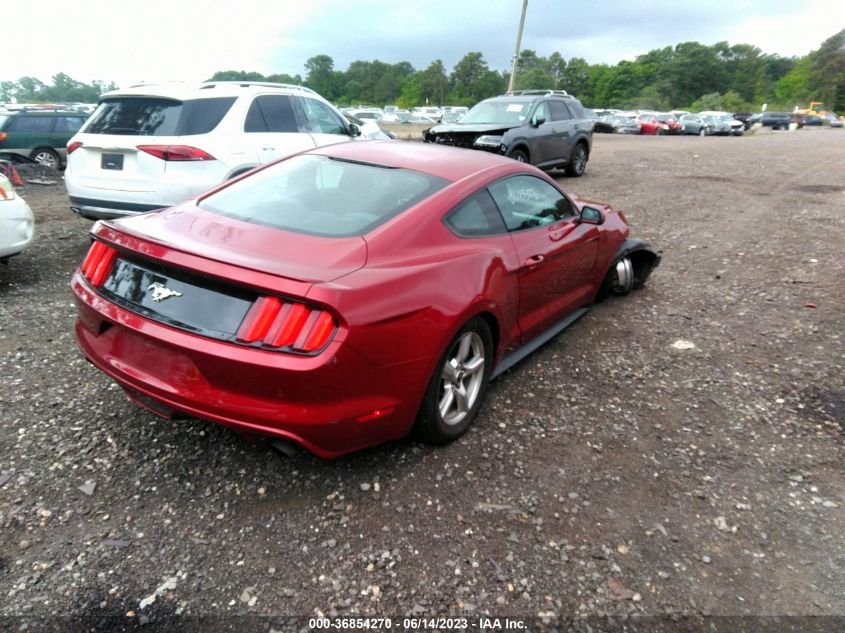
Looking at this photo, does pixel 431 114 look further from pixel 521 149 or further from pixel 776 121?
pixel 521 149

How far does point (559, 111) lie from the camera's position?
12.4 metres

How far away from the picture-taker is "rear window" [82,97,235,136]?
5848mm

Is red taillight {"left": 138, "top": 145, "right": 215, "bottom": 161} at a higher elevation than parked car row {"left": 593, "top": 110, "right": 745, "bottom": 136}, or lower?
higher

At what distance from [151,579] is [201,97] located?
5.17m

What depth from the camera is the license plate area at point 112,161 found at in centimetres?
579

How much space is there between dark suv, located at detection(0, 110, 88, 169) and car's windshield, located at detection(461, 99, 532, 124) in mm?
9180

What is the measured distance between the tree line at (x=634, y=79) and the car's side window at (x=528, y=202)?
99.4 metres

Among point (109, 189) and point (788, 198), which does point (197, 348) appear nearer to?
point (109, 189)

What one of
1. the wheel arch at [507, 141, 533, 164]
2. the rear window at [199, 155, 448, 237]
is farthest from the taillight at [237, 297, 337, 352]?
the wheel arch at [507, 141, 533, 164]

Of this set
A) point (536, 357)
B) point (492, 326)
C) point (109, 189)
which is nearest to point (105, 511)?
point (492, 326)

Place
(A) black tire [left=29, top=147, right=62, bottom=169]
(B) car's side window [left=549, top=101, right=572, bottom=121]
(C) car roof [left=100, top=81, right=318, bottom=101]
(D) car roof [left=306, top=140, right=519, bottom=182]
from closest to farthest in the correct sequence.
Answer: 1. (D) car roof [left=306, top=140, right=519, bottom=182]
2. (C) car roof [left=100, top=81, right=318, bottom=101]
3. (B) car's side window [left=549, top=101, right=572, bottom=121]
4. (A) black tire [left=29, top=147, right=62, bottom=169]

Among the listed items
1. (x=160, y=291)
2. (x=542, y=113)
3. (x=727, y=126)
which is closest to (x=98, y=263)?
(x=160, y=291)

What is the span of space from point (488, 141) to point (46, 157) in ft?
33.4

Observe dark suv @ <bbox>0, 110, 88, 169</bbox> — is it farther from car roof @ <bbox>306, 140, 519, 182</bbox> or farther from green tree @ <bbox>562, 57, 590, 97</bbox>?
green tree @ <bbox>562, 57, 590, 97</bbox>
